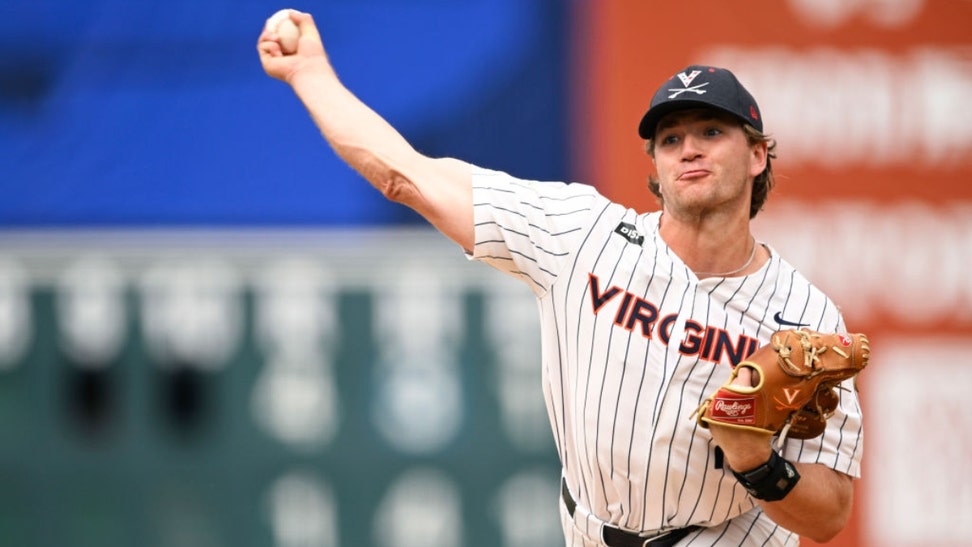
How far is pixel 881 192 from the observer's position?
659 cm

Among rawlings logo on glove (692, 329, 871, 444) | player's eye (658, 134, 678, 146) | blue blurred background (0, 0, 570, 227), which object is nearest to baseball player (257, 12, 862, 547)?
player's eye (658, 134, 678, 146)

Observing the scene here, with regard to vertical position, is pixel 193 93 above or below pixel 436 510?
above

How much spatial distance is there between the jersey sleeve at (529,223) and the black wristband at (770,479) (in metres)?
0.60

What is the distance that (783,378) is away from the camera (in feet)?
10.2

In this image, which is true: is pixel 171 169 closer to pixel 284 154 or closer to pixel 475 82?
pixel 284 154

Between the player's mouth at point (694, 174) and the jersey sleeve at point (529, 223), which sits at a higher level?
the player's mouth at point (694, 174)

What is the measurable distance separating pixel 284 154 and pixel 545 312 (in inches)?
122

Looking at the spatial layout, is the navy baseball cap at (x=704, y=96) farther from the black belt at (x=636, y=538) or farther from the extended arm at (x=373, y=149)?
the black belt at (x=636, y=538)

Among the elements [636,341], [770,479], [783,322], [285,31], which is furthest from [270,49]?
[770,479]

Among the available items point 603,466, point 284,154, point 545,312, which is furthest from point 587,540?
point 284,154

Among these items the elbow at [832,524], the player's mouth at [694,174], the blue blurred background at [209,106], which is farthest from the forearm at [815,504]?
the blue blurred background at [209,106]

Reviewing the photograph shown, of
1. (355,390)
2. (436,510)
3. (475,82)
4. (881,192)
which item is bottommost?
(436,510)

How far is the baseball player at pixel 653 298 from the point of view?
325 cm

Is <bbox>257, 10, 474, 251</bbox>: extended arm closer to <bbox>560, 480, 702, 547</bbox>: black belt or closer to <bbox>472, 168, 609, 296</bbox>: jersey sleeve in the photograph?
<bbox>472, 168, 609, 296</bbox>: jersey sleeve
